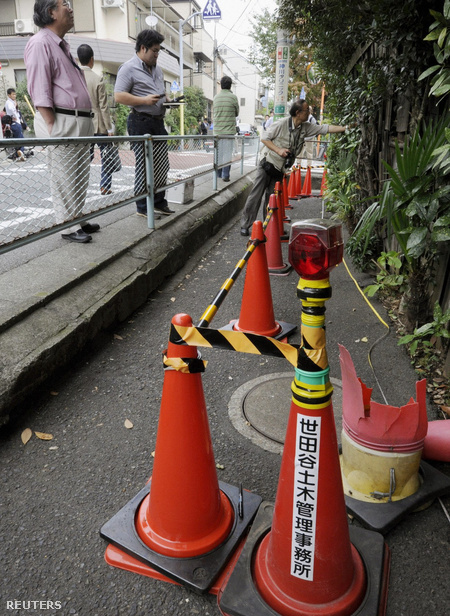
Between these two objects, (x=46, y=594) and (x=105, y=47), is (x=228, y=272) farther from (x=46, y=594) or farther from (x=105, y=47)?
(x=105, y=47)

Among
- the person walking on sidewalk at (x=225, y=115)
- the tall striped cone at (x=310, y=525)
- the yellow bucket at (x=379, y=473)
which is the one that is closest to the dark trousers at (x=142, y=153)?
the person walking on sidewalk at (x=225, y=115)

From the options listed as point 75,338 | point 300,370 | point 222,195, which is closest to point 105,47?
point 222,195

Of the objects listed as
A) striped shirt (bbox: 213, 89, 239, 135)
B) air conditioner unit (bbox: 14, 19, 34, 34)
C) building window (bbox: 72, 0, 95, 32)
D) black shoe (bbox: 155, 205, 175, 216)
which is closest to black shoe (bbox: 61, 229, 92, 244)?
black shoe (bbox: 155, 205, 175, 216)

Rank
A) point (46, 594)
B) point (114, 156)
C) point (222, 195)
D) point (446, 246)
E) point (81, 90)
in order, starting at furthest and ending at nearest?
point (222, 195), point (114, 156), point (81, 90), point (446, 246), point (46, 594)

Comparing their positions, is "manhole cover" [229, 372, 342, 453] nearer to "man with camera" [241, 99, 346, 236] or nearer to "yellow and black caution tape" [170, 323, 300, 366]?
"yellow and black caution tape" [170, 323, 300, 366]

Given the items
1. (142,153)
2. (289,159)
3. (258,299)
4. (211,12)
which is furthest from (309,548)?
(211,12)

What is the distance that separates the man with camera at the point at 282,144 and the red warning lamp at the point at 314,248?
5233 millimetres

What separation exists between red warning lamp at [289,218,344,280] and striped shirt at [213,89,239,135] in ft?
28.4

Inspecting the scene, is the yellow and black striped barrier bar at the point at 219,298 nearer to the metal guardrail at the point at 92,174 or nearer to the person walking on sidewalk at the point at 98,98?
the metal guardrail at the point at 92,174

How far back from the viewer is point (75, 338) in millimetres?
3031

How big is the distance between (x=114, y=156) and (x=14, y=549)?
4316 mm

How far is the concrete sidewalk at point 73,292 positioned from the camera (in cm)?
261

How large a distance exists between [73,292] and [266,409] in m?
1.76

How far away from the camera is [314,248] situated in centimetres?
122
